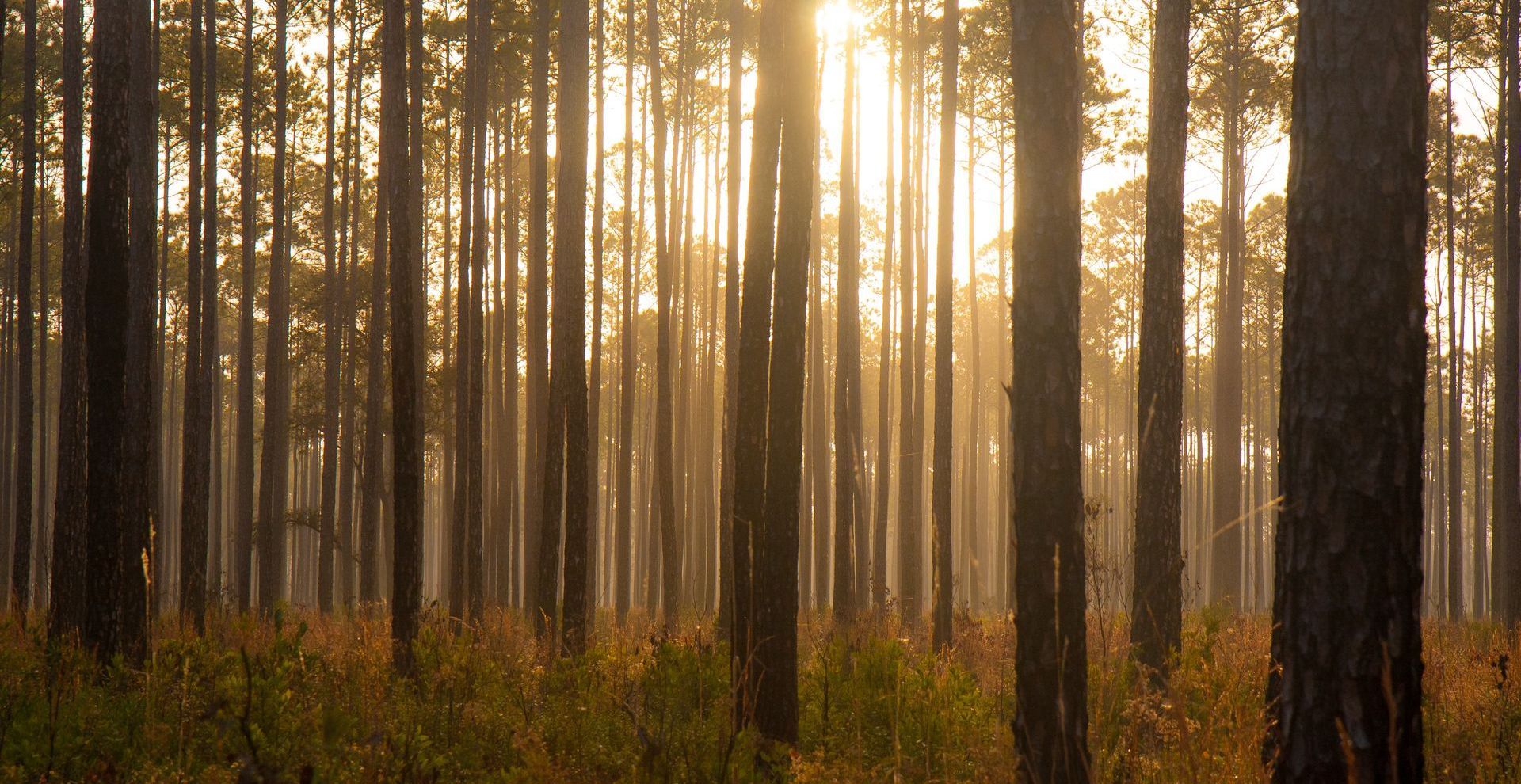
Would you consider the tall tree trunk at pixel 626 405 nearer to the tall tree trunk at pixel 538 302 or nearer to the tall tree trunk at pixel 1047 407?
the tall tree trunk at pixel 538 302

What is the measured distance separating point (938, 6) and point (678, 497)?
12.4 metres

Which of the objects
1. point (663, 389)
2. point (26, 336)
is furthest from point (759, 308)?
point (26, 336)

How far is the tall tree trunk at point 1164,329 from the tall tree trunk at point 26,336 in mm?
12808

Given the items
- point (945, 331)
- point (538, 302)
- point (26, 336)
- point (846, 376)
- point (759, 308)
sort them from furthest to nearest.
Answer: point (26, 336) < point (538, 302) < point (846, 376) < point (945, 331) < point (759, 308)

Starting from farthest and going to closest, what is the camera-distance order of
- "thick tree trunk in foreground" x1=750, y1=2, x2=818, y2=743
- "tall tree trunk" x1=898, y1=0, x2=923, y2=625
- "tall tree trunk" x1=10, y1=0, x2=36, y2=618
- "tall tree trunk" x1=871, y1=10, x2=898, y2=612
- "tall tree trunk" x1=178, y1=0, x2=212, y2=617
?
1. "tall tree trunk" x1=898, y1=0, x2=923, y2=625
2. "tall tree trunk" x1=871, y1=10, x2=898, y2=612
3. "tall tree trunk" x1=10, y1=0, x2=36, y2=618
4. "tall tree trunk" x1=178, y1=0, x2=212, y2=617
5. "thick tree trunk in foreground" x1=750, y1=2, x2=818, y2=743

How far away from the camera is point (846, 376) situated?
45.9 feet

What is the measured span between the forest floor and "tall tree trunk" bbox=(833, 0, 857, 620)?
2.37m

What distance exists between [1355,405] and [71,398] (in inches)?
447

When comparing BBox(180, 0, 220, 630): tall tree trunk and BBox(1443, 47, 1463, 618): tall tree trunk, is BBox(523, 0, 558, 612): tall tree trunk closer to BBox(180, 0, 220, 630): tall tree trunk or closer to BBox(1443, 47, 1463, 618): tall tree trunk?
BBox(180, 0, 220, 630): tall tree trunk

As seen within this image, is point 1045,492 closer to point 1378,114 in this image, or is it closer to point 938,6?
point 1378,114

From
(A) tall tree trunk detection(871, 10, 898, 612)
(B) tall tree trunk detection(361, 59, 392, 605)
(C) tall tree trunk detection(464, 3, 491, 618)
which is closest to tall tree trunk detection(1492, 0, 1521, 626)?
(A) tall tree trunk detection(871, 10, 898, 612)

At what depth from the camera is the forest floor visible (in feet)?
14.2

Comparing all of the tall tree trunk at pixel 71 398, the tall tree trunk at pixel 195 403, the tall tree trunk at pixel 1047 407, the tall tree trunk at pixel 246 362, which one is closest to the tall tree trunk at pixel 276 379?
the tall tree trunk at pixel 246 362

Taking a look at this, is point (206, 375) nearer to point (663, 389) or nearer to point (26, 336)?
point (26, 336)
